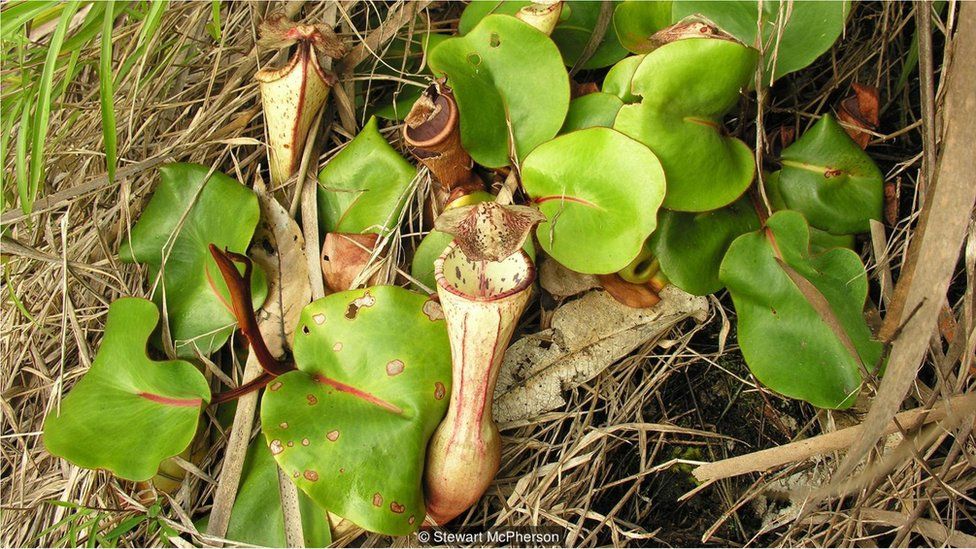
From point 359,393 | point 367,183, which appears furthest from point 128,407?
point 367,183

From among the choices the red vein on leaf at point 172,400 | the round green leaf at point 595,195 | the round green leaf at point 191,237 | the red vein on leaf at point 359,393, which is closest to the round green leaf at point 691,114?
the round green leaf at point 595,195

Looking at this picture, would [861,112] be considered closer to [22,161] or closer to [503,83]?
[503,83]

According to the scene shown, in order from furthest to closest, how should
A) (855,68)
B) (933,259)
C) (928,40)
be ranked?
(855,68)
(928,40)
(933,259)

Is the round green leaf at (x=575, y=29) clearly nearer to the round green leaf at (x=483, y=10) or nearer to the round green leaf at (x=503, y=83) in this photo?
the round green leaf at (x=483, y=10)

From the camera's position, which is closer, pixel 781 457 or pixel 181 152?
pixel 781 457

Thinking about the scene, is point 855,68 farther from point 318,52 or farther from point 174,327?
point 174,327

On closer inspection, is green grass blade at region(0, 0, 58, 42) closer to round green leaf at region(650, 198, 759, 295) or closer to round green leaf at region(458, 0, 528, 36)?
round green leaf at region(458, 0, 528, 36)

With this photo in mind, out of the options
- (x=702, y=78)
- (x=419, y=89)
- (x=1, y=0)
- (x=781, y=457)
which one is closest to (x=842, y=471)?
(x=781, y=457)

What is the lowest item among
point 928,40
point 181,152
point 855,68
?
point 181,152
